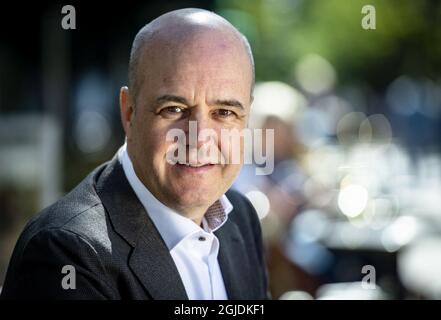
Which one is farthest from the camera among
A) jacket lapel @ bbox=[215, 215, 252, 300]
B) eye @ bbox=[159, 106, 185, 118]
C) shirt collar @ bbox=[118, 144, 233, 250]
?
jacket lapel @ bbox=[215, 215, 252, 300]

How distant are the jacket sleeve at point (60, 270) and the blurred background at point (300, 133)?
3.21 ft

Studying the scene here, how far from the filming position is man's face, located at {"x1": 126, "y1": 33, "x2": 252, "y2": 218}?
1973 mm

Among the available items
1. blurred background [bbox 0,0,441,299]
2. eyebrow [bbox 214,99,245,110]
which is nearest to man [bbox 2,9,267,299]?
eyebrow [bbox 214,99,245,110]

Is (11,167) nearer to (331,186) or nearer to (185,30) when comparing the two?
(331,186)

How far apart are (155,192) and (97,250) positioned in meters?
0.27

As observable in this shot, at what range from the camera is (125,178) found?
2.24 meters

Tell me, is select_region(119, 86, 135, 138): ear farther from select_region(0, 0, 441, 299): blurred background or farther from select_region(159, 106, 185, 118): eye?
select_region(0, 0, 441, 299): blurred background

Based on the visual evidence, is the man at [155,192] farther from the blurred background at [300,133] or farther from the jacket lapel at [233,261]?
the blurred background at [300,133]

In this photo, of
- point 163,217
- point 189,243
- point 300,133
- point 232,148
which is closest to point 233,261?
point 189,243

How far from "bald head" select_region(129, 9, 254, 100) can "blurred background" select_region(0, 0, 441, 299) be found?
1.56 ft

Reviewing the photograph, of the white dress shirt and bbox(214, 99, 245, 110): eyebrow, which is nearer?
bbox(214, 99, 245, 110): eyebrow

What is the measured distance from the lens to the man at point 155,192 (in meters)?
1.95

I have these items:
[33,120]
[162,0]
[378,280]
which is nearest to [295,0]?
[162,0]

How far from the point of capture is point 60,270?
1924mm
